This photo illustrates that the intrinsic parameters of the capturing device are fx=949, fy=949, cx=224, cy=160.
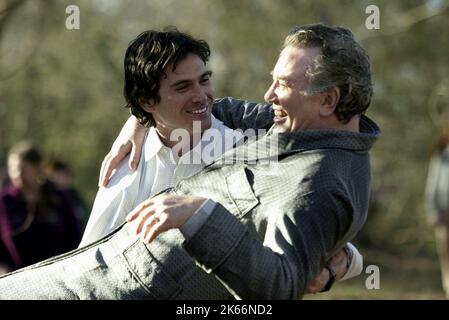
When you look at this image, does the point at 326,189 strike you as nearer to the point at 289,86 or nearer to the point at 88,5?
the point at 289,86

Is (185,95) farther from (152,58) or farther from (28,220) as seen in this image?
(28,220)

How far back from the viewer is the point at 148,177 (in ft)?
12.8

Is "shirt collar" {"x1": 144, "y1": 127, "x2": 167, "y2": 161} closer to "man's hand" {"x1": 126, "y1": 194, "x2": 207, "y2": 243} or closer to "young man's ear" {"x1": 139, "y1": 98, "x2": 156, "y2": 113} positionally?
"young man's ear" {"x1": 139, "y1": 98, "x2": 156, "y2": 113}

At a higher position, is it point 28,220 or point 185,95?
point 185,95

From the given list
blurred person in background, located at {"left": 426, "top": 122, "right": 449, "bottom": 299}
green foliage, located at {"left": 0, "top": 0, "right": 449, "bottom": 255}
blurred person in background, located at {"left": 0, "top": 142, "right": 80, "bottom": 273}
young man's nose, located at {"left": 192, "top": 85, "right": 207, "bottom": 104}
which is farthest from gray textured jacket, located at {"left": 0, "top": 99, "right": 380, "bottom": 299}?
green foliage, located at {"left": 0, "top": 0, "right": 449, "bottom": 255}

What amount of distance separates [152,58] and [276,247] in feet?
4.93

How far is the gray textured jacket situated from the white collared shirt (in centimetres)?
46

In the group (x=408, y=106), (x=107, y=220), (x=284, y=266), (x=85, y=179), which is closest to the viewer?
(x=284, y=266)

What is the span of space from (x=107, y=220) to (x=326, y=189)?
117 centimetres

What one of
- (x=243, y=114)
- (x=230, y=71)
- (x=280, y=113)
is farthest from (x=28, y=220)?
(x=230, y=71)

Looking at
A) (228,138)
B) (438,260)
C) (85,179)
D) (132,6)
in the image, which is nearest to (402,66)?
(438,260)

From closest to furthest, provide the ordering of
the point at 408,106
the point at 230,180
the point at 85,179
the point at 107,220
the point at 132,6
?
the point at 230,180, the point at 107,220, the point at 408,106, the point at 132,6, the point at 85,179

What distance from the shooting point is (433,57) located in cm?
1568

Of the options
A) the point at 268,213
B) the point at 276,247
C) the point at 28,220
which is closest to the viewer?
the point at 276,247
